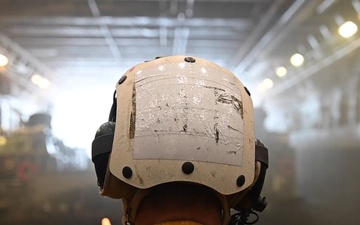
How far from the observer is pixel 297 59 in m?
1.62

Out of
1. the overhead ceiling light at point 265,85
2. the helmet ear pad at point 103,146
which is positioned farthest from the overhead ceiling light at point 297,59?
the helmet ear pad at point 103,146

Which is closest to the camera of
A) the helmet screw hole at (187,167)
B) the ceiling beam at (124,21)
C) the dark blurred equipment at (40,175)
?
the helmet screw hole at (187,167)

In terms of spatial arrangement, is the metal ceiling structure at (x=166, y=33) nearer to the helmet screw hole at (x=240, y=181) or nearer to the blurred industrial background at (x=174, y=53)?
the blurred industrial background at (x=174, y=53)

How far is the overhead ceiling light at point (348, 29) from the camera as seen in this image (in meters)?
1.64

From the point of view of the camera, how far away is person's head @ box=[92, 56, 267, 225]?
0.61 metres

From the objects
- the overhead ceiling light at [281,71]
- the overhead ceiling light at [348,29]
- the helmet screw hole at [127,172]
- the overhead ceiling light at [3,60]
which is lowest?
the helmet screw hole at [127,172]

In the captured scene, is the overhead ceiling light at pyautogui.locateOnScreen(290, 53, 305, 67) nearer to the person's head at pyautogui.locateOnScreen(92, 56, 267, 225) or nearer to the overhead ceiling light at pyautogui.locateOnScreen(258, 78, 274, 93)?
the overhead ceiling light at pyautogui.locateOnScreen(258, 78, 274, 93)

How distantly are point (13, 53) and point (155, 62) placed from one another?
3.49ft

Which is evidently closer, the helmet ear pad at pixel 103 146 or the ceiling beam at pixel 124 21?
the helmet ear pad at pixel 103 146

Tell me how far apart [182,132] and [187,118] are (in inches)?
0.8

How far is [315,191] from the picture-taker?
1.55 m

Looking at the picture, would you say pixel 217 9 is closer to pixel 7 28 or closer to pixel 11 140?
pixel 7 28

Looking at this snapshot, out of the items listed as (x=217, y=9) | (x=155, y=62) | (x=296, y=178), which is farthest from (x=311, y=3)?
(x=155, y=62)

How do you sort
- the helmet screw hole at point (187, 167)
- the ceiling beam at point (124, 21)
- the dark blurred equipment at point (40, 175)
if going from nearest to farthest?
the helmet screw hole at point (187, 167) < the dark blurred equipment at point (40, 175) < the ceiling beam at point (124, 21)
